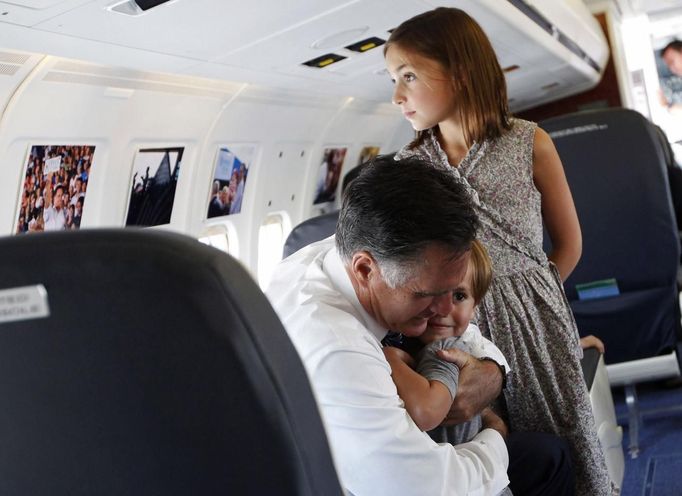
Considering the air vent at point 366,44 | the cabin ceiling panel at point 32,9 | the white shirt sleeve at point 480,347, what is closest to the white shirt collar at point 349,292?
the white shirt sleeve at point 480,347

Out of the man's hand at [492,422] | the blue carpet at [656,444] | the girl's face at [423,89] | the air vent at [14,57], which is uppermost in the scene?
the air vent at [14,57]

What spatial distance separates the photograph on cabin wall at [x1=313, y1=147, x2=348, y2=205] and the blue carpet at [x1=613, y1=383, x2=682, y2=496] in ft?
9.29

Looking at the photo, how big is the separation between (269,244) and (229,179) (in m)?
1.08

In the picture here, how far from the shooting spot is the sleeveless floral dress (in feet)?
7.72

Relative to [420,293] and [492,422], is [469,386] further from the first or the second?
[420,293]

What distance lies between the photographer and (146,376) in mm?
1148

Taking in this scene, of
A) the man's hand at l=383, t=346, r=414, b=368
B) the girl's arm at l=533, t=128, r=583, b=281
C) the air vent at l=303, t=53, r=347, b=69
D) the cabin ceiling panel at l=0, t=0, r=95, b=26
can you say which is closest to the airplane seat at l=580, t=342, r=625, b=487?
the girl's arm at l=533, t=128, r=583, b=281

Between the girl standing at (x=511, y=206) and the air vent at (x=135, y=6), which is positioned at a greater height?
the air vent at (x=135, y=6)

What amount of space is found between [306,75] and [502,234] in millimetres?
3042

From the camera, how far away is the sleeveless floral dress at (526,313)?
7.72ft

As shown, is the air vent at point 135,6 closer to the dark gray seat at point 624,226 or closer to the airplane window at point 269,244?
the dark gray seat at point 624,226

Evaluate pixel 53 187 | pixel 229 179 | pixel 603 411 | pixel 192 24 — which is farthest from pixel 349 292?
pixel 229 179

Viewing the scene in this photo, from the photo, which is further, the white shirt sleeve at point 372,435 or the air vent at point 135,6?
the air vent at point 135,6

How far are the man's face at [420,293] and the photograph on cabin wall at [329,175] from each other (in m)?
5.67
